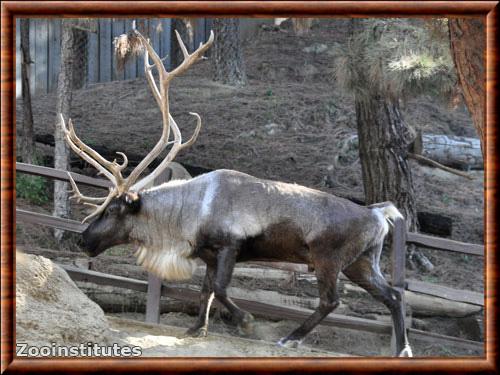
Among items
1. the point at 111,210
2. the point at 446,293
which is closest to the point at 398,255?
the point at 446,293

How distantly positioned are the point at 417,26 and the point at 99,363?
490 centimetres

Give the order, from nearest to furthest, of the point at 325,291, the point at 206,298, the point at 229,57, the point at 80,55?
the point at 325,291, the point at 206,298, the point at 80,55, the point at 229,57

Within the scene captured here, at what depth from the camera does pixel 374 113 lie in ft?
30.0

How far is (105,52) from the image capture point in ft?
26.6

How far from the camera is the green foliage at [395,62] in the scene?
24.9 feet

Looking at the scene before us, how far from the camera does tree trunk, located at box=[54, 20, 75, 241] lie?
8328mm

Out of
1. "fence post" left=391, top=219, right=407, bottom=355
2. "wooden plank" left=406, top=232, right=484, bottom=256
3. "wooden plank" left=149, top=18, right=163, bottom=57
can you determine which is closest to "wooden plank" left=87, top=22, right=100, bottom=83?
"wooden plank" left=149, top=18, right=163, bottom=57

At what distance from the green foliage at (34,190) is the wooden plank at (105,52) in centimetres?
114

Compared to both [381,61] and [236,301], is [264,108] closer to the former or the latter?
[381,61]

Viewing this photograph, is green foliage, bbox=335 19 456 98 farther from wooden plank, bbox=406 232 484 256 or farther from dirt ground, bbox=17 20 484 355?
wooden plank, bbox=406 232 484 256

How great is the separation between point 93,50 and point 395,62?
9.52ft

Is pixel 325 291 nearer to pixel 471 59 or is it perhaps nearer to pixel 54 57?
pixel 471 59

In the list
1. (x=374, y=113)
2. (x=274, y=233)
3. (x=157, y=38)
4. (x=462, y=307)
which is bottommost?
(x=462, y=307)

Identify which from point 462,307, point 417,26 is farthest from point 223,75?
point 462,307
